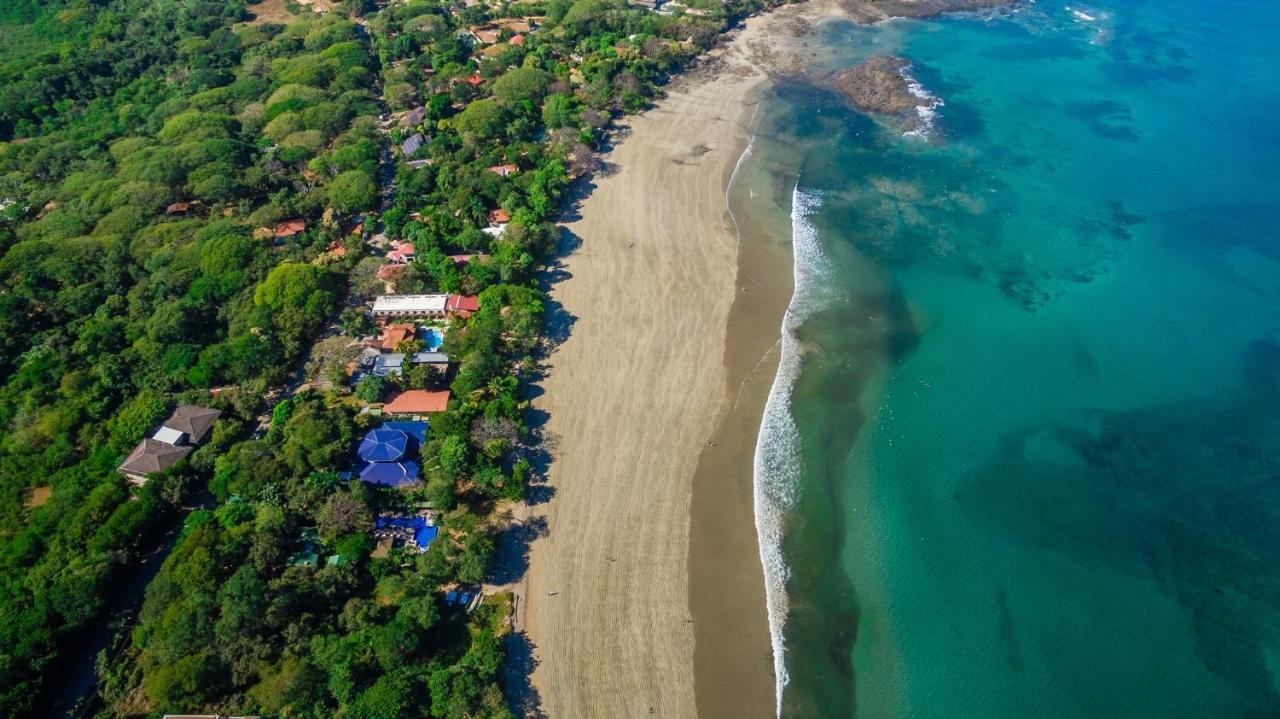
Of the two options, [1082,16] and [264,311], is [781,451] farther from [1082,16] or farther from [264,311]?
[1082,16]

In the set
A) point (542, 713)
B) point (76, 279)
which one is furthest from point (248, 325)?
point (542, 713)

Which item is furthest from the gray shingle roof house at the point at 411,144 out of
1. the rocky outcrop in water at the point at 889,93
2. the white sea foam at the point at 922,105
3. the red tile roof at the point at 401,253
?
the white sea foam at the point at 922,105

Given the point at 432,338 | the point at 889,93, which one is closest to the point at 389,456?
the point at 432,338

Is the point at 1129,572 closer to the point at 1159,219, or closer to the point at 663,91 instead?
the point at 1159,219

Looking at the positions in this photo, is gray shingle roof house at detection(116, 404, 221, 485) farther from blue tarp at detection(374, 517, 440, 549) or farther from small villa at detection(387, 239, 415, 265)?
small villa at detection(387, 239, 415, 265)

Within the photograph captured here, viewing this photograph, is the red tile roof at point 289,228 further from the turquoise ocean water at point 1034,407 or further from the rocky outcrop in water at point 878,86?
the rocky outcrop in water at point 878,86

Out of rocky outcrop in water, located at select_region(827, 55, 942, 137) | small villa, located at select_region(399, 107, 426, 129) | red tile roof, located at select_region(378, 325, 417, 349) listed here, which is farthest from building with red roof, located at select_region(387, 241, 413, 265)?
rocky outcrop in water, located at select_region(827, 55, 942, 137)

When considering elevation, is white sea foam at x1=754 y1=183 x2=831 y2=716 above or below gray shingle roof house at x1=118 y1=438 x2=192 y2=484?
below
